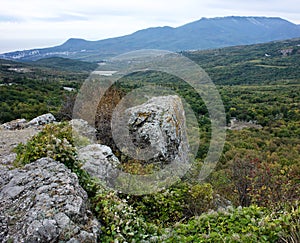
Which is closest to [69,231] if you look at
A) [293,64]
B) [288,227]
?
[288,227]

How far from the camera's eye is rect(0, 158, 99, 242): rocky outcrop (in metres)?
3.29

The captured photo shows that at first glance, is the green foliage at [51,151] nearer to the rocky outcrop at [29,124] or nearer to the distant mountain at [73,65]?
the rocky outcrop at [29,124]

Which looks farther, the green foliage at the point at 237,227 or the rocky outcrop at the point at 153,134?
the rocky outcrop at the point at 153,134

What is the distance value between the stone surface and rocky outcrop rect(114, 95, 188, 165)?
106 centimetres

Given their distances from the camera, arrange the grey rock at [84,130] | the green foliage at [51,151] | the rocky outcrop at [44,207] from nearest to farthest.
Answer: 1. the rocky outcrop at [44,207]
2. the green foliage at [51,151]
3. the grey rock at [84,130]

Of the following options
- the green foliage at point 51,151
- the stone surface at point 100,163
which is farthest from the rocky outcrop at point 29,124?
the green foliage at point 51,151

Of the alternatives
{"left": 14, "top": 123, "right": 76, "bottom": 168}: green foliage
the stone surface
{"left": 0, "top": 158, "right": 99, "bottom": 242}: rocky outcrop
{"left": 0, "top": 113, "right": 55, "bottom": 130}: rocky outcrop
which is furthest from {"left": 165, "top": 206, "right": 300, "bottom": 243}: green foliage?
{"left": 0, "top": 113, "right": 55, "bottom": 130}: rocky outcrop

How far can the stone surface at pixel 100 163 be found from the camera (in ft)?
19.9

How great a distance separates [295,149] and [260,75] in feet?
237

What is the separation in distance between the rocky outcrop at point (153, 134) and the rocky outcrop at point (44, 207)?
11.2 feet

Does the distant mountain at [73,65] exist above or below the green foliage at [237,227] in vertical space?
below

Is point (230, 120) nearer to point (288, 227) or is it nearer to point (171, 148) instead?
point (171, 148)

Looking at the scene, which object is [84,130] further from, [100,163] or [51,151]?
[51,151]

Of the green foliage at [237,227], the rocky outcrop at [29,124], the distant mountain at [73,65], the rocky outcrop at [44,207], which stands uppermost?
the rocky outcrop at [44,207]
